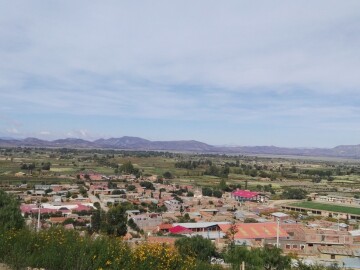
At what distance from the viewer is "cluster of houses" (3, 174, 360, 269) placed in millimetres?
19859

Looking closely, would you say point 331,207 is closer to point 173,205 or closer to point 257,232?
point 173,205

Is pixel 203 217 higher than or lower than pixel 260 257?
lower

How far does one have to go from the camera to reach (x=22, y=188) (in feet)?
127

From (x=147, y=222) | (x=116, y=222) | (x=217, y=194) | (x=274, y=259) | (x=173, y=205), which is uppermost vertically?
(x=274, y=259)

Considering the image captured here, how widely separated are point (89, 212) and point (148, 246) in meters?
24.8

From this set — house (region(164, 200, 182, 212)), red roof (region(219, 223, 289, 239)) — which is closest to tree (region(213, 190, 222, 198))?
house (region(164, 200, 182, 212))

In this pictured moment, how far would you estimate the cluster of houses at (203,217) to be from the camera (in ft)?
65.2

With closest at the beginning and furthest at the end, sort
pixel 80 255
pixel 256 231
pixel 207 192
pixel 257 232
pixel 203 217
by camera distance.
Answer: pixel 80 255
pixel 257 232
pixel 256 231
pixel 203 217
pixel 207 192

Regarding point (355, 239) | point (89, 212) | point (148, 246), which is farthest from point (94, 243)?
point (89, 212)

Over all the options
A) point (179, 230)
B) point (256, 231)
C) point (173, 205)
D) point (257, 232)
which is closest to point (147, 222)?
point (179, 230)

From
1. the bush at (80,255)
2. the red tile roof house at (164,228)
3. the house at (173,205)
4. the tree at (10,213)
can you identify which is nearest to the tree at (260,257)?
the bush at (80,255)

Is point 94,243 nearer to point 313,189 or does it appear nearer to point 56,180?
point 56,180

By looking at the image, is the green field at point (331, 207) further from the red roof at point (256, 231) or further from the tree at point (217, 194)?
the red roof at point (256, 231)

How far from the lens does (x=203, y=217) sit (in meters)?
29.9
